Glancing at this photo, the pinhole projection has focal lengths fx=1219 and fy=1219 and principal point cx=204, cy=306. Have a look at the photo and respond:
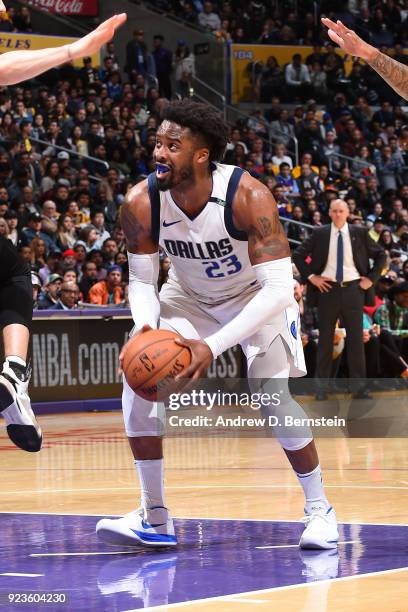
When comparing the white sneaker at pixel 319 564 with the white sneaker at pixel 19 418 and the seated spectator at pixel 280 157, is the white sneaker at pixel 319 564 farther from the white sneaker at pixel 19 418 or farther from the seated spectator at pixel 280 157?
A: the seated spectator at pixel 280 157

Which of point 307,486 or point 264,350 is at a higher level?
point 264,350

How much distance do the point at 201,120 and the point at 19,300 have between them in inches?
49.3

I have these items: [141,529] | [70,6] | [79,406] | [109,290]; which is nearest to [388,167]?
[70,6]

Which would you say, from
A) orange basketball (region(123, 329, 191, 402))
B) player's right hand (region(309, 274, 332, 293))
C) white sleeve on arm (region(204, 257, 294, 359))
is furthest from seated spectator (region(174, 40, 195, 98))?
orange basketball (region(123, 329, 191, 402))

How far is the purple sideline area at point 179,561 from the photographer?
495cm

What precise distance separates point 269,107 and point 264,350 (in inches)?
806

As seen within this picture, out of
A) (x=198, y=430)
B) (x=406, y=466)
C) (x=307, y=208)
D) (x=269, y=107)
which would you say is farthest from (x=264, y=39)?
(x=406, y=466)

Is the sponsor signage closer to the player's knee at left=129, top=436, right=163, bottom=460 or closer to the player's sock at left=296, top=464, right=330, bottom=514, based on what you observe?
the player's knee at left=129, top=436, right=163, bottom=460

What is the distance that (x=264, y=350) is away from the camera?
611cm

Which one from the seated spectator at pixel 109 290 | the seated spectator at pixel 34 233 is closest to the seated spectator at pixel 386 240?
the seated spectator at pixel 109 290

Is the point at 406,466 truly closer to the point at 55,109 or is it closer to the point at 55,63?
the point at 55,63

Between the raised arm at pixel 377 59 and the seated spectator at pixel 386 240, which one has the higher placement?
the raised arm at pixel 377 59

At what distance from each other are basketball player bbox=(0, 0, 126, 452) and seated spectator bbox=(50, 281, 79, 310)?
8386mm

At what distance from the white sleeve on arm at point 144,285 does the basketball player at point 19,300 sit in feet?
1.75
